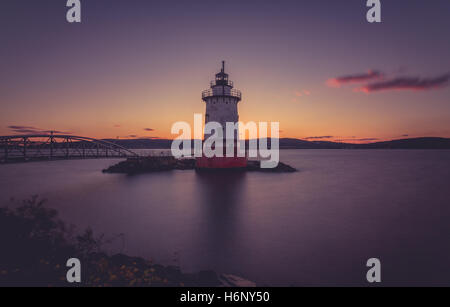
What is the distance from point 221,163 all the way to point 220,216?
17.7 metres

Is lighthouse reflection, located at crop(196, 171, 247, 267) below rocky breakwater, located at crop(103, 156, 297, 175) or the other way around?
below

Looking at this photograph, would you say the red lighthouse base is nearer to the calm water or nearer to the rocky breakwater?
the rocky breakwater

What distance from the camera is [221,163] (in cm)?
3192

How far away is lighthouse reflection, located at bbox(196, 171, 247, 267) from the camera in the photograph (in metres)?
9.51

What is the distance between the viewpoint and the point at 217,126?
28.6 metres

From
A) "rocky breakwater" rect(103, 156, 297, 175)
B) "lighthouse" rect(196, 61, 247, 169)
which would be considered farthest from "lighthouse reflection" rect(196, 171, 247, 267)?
"rocky breakwater" rect(103, 156, 297, 175)

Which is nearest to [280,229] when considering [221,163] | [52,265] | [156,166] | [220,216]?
[220,216]

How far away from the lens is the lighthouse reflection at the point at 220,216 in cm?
951

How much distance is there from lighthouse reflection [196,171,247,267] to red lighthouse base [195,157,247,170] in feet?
12.0

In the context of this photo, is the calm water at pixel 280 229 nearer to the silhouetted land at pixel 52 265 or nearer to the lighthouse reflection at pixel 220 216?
the lighthouse reflection at pixel 220 216

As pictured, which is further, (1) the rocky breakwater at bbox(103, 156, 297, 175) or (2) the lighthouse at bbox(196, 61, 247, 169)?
(1) the rocky breakwater at bbox(103, 156, 297, 175)

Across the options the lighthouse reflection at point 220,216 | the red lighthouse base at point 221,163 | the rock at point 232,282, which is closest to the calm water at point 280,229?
the lighthouse reflection at point 220,216
